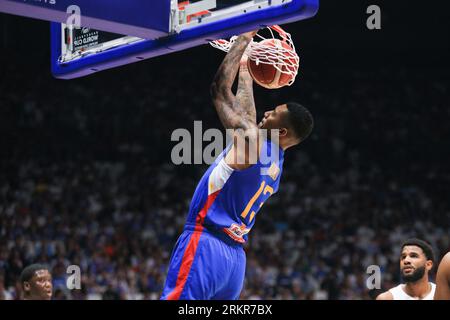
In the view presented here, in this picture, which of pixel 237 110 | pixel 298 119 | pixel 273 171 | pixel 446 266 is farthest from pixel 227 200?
pixel 446 266

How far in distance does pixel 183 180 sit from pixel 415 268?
857 centimetres

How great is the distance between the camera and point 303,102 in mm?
15625

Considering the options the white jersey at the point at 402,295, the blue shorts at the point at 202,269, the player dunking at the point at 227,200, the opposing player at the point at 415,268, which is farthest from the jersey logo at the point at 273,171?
the white jersey at the point at 402,295

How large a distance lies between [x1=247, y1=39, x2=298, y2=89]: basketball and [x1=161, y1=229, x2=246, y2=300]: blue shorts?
932 millimetres

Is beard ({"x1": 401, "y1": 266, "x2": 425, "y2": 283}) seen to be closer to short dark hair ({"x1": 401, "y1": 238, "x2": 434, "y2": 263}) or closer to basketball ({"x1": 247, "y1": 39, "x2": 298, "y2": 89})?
short dark hair ({"x1": 401, "y1": 238, "x2": 434, "y2": 263})

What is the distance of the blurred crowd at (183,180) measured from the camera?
10.4 m

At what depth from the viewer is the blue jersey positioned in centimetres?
376

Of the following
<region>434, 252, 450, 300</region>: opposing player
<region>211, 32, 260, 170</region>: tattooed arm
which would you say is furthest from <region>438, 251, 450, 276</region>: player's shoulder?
<region>211, 32, 260, 170</region>: tattooed arm

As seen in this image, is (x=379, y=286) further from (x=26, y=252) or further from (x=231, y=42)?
(x=231, y=42)

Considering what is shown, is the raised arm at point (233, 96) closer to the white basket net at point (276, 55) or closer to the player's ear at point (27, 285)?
the white basket net at point (276, 55)

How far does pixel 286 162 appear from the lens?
47.9ft

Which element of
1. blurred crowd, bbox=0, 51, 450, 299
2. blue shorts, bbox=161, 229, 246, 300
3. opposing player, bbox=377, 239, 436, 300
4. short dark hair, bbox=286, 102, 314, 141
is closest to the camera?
blue shorts, bbox=161, 229, 246, 300

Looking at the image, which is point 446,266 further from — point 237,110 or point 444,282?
point 237,110
